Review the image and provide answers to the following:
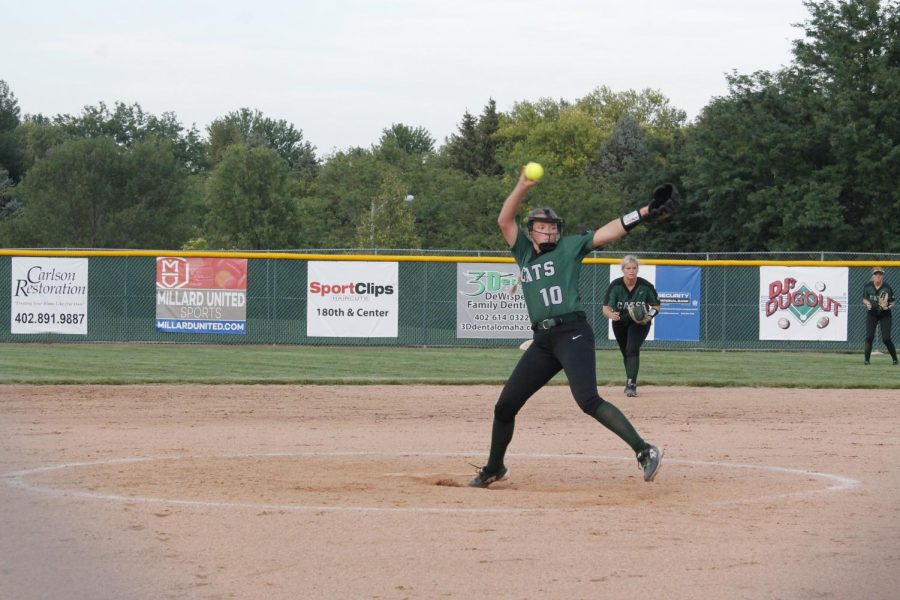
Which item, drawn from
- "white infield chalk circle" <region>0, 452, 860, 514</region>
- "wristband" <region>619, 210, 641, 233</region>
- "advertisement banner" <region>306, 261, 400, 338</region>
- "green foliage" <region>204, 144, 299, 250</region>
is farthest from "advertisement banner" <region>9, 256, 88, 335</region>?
"green foliage" <region>204, 144, 299, 250</region>

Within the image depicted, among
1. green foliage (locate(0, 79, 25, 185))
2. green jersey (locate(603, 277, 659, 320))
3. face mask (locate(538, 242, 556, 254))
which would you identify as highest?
green foliage (locate(0, 79, 25, 185))

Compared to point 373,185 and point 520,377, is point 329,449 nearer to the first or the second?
point 520,377

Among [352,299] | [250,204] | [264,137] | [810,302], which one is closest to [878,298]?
[810,302]

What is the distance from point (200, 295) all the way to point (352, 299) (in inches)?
135

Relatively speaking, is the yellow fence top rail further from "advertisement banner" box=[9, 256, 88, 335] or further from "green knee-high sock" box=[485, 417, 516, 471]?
"green knee-high sock" box=[485, 417, 516, 471]

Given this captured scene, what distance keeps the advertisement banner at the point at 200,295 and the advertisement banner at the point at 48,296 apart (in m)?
1.79

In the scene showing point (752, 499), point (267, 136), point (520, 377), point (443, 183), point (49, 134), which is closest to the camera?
point (752, 499)

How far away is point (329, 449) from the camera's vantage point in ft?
34.4

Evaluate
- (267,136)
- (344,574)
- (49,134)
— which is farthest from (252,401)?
(267,136)

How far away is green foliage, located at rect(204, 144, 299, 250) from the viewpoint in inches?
2096

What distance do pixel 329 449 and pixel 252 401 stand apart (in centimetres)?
462

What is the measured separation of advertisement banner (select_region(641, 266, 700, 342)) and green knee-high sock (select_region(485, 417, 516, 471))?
1966cm

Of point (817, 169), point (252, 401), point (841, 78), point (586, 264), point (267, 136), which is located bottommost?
point (252, 401)

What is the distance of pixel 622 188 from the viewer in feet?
196
